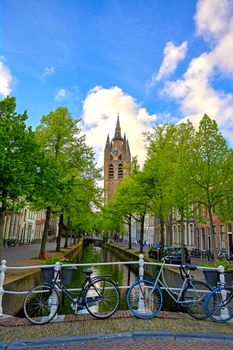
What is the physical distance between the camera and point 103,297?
6703 millimetres

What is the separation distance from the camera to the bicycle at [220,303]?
21.5ft

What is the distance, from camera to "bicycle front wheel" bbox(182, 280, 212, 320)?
6824mm

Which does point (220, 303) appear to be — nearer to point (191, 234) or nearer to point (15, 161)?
point (15, 161)

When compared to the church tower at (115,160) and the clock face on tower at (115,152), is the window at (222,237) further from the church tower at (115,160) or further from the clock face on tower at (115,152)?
the clock face on tower at (115,152)

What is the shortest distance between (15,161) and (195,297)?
7.97m

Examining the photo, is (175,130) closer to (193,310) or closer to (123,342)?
(193,310)

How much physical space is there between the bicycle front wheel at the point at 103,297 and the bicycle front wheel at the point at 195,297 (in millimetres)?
1686

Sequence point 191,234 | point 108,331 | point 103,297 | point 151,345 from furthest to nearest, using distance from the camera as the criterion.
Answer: point 191,234
point 103,297
point 108,331
point 151,345

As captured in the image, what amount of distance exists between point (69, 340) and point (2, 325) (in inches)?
65.8

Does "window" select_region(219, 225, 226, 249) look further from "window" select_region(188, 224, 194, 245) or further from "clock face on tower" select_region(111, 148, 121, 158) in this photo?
"clock face on tower" select_region(111, 148, 121, 158)

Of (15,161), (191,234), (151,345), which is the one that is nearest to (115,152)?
(191,234)

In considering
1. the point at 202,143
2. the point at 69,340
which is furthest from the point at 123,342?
the point at 202,143

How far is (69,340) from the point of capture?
5125mm

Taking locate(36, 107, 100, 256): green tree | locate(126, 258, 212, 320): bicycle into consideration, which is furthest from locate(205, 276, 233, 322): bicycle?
locate(36, 107, 100, 256): green tree
